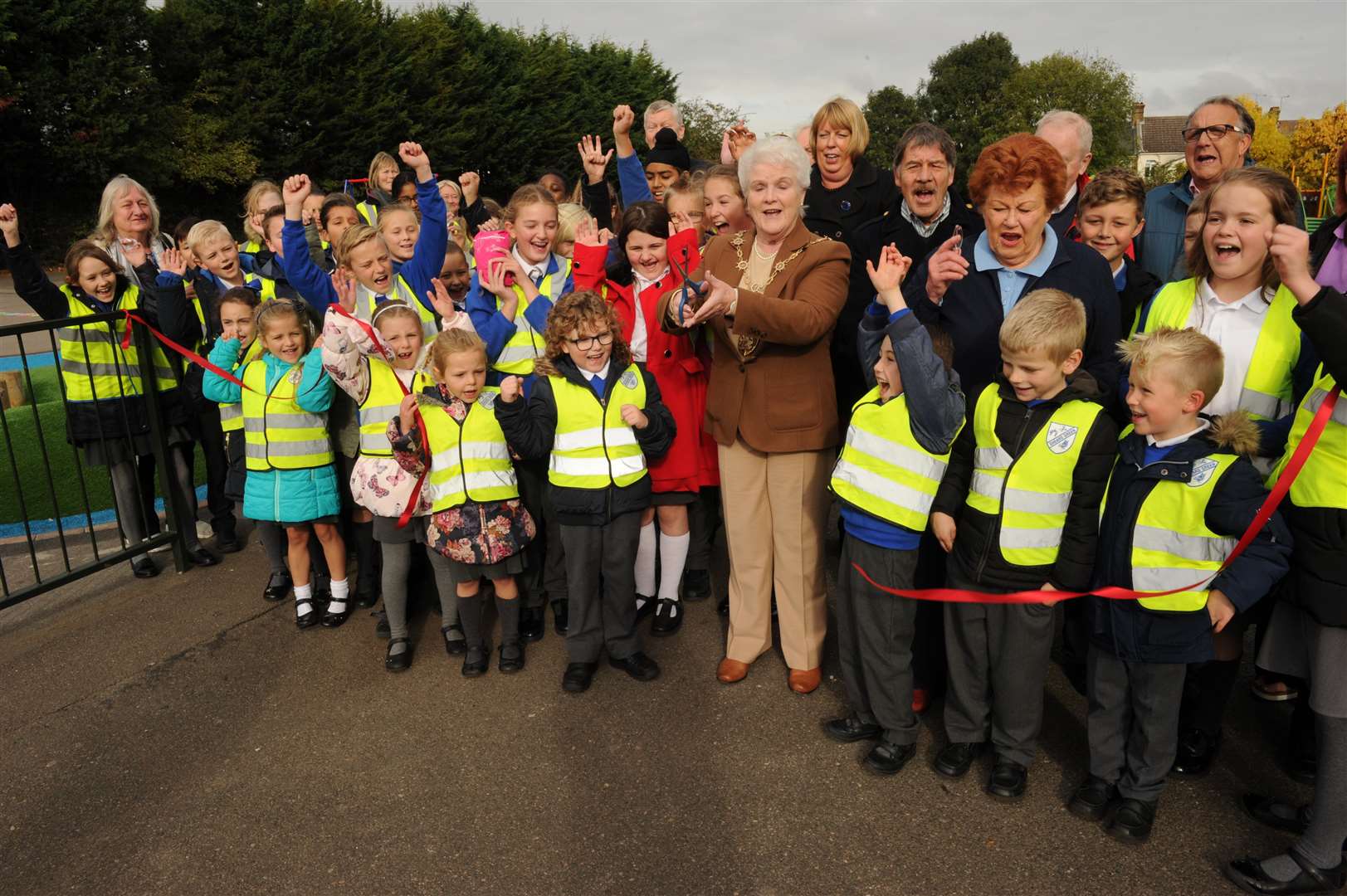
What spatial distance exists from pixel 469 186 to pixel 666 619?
166 inches

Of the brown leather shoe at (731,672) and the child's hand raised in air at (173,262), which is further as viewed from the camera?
A: the child's hand raised in air at (173,262)

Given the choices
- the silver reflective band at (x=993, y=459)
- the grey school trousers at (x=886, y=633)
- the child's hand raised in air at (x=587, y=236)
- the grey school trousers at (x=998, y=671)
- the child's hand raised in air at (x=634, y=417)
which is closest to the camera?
the silver reflective band at (x=993, y=459)

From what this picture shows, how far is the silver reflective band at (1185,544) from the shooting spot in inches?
108

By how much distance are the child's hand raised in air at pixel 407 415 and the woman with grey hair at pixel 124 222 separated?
2.59 metres

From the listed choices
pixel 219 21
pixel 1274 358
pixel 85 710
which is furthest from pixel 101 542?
A: pixel 219 21

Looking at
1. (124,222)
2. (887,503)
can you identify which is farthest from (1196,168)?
(124,222)

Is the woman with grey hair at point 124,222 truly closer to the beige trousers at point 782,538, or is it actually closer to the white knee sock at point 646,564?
the white knee sock at point 646,564

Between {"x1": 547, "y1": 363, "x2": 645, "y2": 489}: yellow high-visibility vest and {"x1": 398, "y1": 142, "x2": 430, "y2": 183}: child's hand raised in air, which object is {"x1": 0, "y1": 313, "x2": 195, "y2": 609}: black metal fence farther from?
{"x1": 547, "y1": 363, "x2": 645, "y2": 489}: yellow high-visibility vest

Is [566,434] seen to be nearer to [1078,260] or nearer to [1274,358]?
[1078,260]

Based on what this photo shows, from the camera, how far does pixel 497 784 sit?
332 cm

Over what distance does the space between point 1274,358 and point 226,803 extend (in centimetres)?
390

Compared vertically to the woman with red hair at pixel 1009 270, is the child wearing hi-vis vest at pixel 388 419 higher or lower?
lower

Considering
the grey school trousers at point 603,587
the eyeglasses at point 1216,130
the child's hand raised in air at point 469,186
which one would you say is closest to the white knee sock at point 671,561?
the grey school trousers at point 603,587

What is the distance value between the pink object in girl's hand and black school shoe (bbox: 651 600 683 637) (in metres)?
1.76
